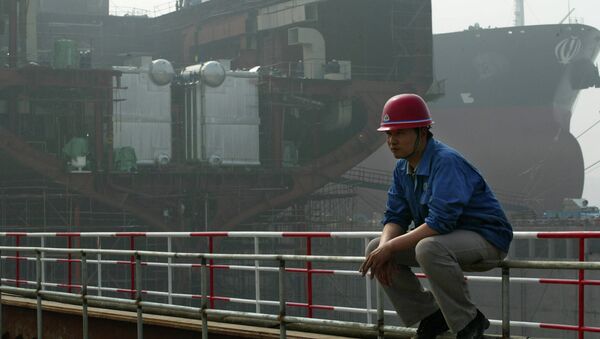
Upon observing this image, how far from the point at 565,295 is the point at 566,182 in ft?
127

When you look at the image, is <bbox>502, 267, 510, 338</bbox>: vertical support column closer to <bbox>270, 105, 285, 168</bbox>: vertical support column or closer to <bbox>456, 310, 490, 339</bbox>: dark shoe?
<bbox>456, 310, 490, 339</bbox>: dark shoe

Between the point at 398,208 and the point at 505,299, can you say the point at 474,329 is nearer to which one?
the point at 505,299

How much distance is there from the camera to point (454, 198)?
5484 millimetres

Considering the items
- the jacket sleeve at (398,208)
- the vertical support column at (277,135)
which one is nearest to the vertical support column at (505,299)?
the jacket sleeve at (398,208)

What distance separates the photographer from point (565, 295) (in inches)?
2387

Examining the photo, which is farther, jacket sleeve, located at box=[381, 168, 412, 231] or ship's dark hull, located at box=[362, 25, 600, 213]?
ship's dark hull, located at box=[362, 25, 600, 213]

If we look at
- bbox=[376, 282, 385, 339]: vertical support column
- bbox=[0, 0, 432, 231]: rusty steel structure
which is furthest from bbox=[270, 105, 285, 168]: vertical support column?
bbox=[376, 282, 385, 339]: vertical support column

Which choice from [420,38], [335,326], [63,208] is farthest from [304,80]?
[335,326]

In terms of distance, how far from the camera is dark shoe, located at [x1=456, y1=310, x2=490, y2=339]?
555cm

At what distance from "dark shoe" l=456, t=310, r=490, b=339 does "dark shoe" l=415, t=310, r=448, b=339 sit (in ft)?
1.00

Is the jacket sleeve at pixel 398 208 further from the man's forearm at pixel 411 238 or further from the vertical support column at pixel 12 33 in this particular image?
the vertical support column at pixel 12 33

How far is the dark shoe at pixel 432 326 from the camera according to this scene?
586 cm

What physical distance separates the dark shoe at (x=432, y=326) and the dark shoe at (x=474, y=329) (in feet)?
1.00

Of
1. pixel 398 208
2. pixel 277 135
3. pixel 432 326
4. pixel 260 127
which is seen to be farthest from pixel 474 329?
pixel 260 127
